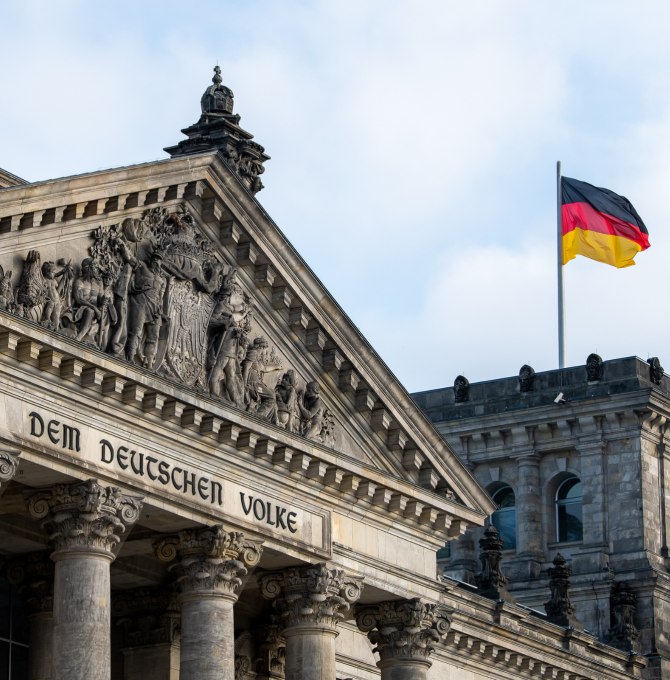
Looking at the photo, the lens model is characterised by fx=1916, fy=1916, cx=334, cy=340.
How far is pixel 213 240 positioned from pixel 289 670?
877 centimetres

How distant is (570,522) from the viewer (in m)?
66.1

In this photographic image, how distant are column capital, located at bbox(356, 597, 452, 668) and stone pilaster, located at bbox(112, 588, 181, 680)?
443 centimetres

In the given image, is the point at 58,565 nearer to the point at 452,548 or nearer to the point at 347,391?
the point at 347,391

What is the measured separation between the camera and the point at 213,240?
37.3 meters

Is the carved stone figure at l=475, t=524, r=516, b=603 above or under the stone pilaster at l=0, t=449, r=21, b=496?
above

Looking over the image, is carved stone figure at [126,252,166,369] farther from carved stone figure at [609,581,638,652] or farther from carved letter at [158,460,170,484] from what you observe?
carved stone figure at [609,581,638,652]

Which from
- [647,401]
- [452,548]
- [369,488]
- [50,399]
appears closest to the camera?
[50,399]

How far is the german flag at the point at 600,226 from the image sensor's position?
65750mm

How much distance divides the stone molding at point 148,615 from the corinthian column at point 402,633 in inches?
175

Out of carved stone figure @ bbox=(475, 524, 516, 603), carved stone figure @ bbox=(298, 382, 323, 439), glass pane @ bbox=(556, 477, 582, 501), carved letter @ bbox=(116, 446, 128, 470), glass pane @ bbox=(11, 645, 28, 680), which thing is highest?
glass pane @ bbox=(556, 477, 582, 501)

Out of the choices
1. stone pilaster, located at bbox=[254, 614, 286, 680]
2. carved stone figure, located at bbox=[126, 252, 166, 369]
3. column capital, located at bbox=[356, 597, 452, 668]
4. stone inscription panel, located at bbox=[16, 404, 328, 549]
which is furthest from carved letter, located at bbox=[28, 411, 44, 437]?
column capital, located at bbox=[356, 597, 452, 668]

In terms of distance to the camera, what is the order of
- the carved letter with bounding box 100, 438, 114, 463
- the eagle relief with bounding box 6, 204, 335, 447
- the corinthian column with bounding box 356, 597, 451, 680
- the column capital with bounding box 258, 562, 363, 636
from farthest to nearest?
the corinthian column with bounding box 356, 597, 451, 680
the column capital with bounding box 258, 562, 363, 636
the carved letter with bounding box 100, 438, 114, 463
the eagle relief with bounding box 6, 204, 335, 447

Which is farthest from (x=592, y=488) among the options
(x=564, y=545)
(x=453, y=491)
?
(x=453, y=491)

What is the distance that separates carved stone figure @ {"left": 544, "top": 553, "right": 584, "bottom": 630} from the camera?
56188 millimetres
